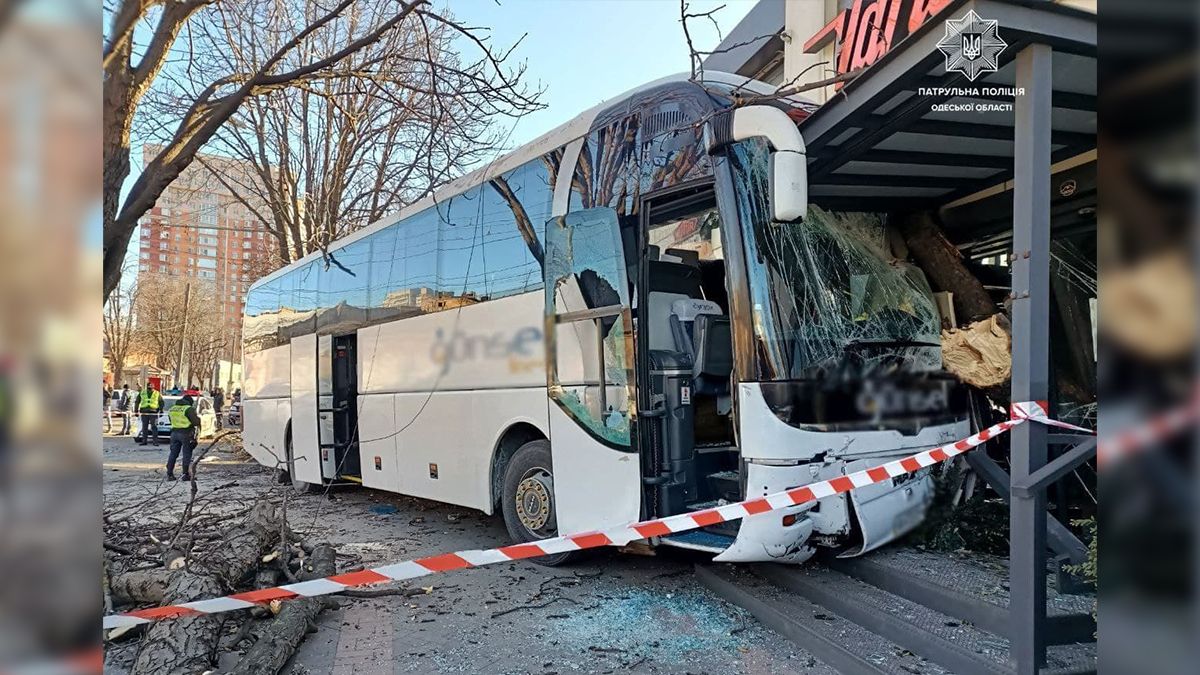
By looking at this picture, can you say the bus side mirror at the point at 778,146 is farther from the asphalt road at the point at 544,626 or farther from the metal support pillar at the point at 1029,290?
the asphalt road at the point at 544,626

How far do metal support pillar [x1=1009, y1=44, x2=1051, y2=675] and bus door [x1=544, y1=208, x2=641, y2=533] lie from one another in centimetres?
246

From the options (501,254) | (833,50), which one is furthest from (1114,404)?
(833,50)

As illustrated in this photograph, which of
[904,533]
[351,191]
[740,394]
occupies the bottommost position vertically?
[904,533]

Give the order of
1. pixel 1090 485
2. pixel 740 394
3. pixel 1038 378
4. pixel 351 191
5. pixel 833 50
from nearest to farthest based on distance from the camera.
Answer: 1. pixel 1038 378
2. pixel 1090 485
3. pixel 740 394
4. pixel 833 50
5. pixel 351 191

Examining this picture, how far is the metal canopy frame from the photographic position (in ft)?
11.2

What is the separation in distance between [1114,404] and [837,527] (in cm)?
365

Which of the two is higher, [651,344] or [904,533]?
[651,344]

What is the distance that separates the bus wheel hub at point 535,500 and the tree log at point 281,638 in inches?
71.5

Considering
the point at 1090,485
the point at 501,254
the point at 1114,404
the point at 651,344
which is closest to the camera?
the point at 1114,404

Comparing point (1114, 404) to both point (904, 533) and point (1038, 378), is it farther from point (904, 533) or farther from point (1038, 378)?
point (904, 533)

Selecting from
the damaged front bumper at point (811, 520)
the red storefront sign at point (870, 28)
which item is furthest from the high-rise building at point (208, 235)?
the red storefront sign at point (870, 28)

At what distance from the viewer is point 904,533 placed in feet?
16.8

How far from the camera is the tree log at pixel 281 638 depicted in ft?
13.1

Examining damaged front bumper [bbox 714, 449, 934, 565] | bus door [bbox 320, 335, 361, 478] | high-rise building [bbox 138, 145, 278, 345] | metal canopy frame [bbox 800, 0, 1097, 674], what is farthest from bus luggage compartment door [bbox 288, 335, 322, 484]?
metal canopy frame [bbox 800, 0, 1097, 674]
